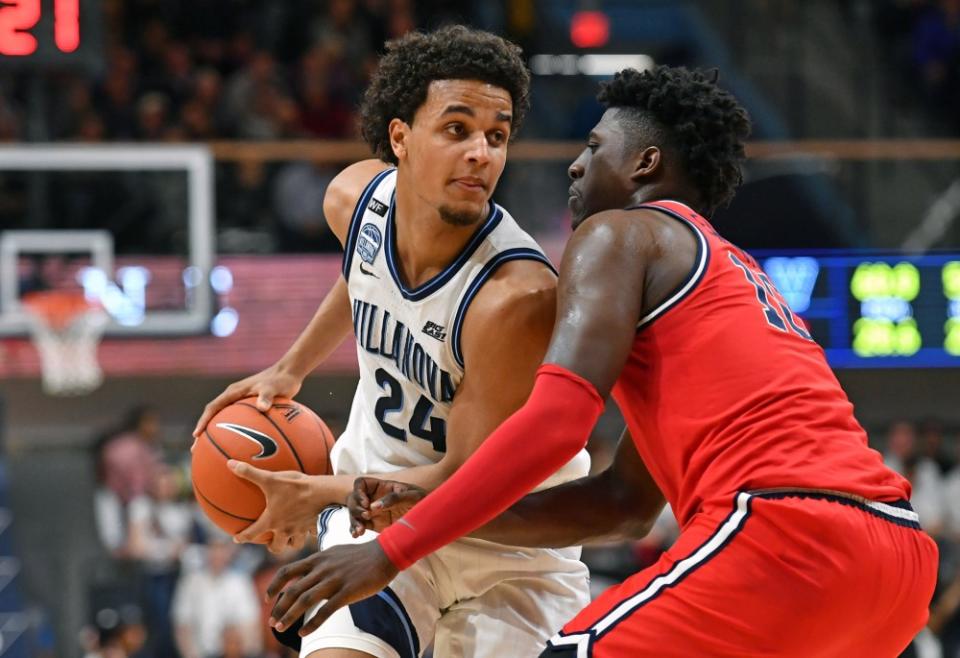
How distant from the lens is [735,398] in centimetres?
311

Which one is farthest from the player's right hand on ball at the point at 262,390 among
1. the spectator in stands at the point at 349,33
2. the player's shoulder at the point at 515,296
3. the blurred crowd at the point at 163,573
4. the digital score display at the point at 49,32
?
the spectator in stands at the point at 349,33

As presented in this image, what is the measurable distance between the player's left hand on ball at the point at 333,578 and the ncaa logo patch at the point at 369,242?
3.40 ft

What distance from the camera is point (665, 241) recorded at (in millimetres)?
3189

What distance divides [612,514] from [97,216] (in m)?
7.00

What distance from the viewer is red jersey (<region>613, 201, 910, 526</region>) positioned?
3.07m

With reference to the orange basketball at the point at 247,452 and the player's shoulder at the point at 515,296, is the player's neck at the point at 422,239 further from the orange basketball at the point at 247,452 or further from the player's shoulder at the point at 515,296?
the orange basketball at the point at 247,452

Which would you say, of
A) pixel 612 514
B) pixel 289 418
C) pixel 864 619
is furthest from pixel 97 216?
pixel 864 619

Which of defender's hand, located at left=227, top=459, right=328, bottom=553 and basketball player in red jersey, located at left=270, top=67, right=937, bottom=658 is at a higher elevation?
basketball player in red jersey, located at left=270, top=67, right=937, bottom=658

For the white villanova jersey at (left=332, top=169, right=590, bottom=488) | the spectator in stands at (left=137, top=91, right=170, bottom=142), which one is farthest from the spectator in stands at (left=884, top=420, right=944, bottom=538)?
the white villanova jersey at (left=332, top=169, right=590, bottom=488)

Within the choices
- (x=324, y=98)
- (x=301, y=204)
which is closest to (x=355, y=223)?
(x=301, y=204)

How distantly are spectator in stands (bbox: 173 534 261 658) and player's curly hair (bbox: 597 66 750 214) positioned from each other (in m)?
Answer: 6.46

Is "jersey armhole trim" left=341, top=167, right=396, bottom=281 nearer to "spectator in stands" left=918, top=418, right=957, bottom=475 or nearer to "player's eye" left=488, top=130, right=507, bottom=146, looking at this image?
"player's eye" left=488, top=130, right=507, bottom=146

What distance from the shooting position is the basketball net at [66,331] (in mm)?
9578

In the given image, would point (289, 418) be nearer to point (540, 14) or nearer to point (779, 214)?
point (779, 214)
